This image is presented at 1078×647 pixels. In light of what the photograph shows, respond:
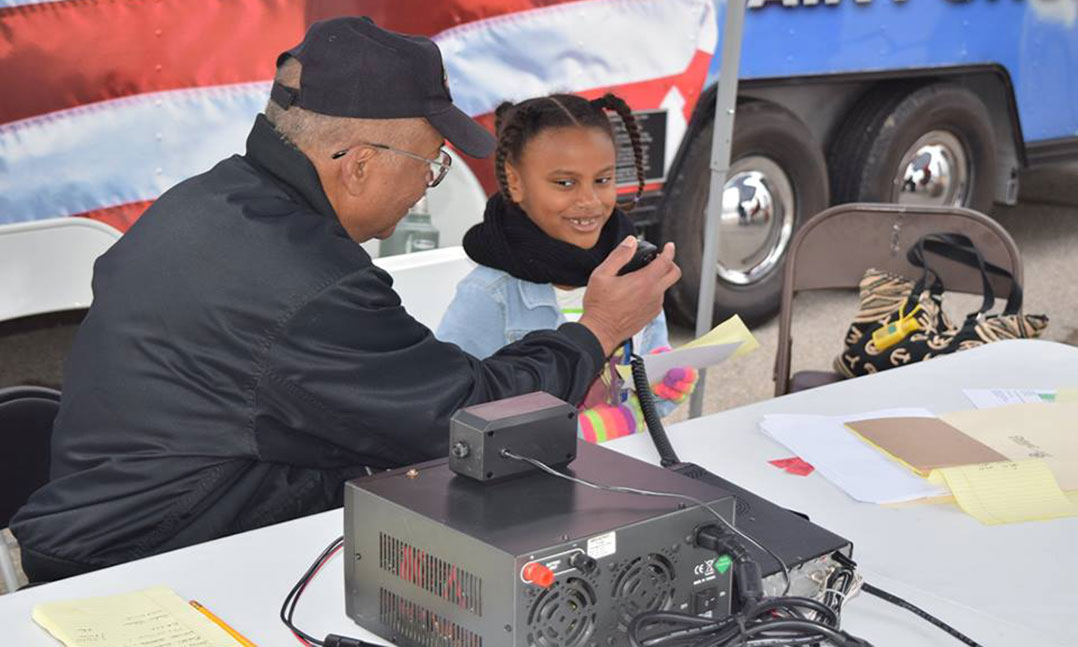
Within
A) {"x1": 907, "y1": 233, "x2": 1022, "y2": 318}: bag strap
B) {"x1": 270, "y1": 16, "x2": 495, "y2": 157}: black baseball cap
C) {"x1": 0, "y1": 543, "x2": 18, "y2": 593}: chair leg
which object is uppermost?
{"x1": 270, "y1": 16, "x2": 495, "y2": 157}: black baseball cap

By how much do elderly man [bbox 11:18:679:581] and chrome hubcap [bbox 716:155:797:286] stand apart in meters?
3.48

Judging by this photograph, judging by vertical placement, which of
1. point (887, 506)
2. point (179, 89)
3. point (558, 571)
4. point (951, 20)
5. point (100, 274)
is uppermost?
point (951, 20)

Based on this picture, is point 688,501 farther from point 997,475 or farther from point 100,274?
point 100,274

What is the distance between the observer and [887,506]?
2121mm

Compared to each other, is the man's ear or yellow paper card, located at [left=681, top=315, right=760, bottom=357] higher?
the man's ear

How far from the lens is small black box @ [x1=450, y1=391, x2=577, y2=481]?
1.58m

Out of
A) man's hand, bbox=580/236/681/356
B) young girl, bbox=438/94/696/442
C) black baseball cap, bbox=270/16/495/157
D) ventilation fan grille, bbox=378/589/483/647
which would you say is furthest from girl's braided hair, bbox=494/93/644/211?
ventilation fan grille, bbox=378/589/483/647

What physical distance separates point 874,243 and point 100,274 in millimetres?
2209

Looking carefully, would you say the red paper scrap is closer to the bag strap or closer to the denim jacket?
the denim jacket

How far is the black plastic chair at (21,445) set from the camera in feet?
7.15

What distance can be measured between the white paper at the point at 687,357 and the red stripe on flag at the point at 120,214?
186 cm

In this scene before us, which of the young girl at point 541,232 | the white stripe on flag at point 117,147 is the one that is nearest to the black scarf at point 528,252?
the young girl at point 541,232

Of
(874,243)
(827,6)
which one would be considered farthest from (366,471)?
(827,6)

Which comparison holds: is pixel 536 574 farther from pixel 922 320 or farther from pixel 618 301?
pixel 922 320
